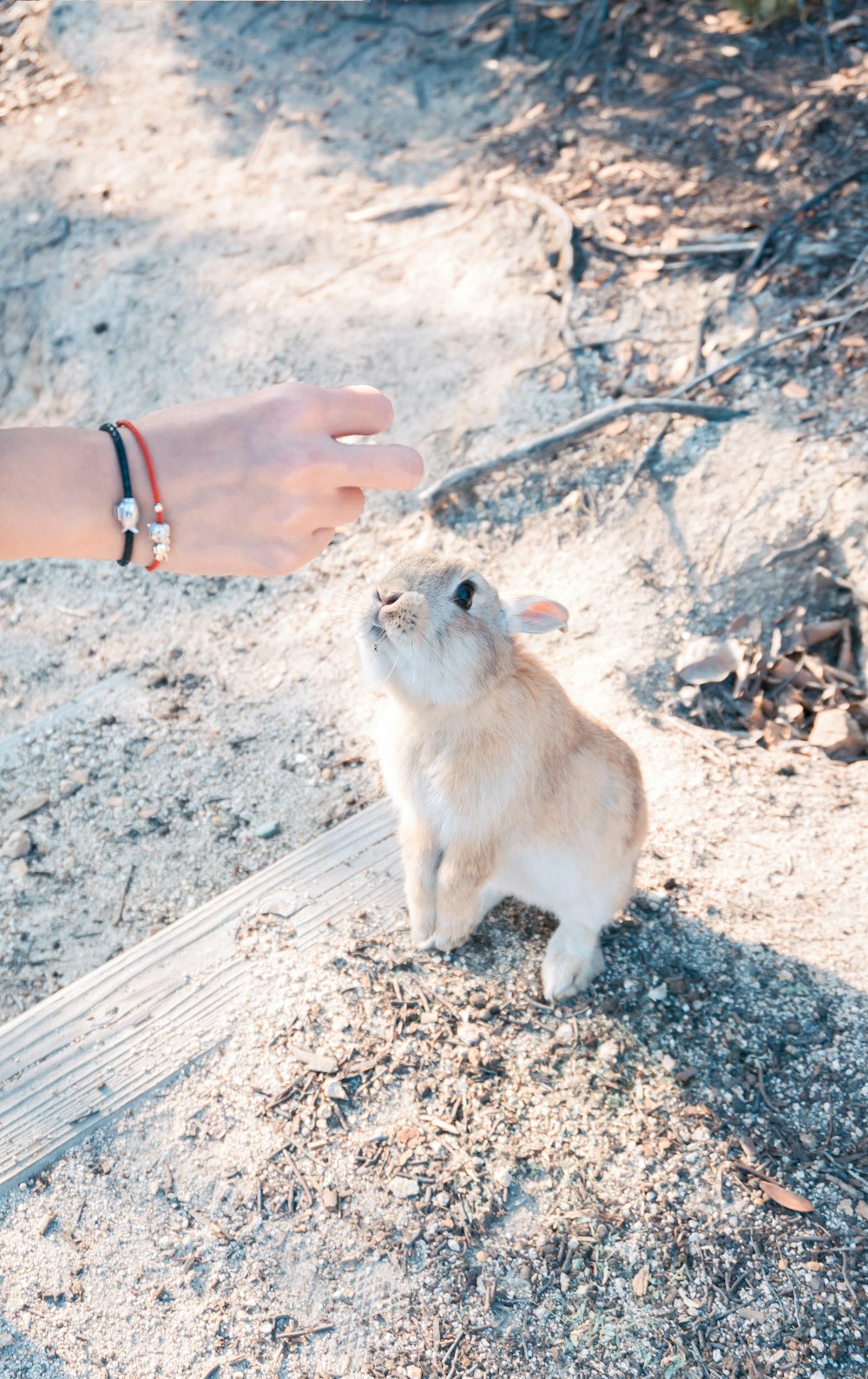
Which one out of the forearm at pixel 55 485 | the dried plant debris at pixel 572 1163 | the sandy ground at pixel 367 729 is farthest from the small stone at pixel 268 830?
the forearm at pixel 55 485

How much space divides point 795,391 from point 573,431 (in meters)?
1.11

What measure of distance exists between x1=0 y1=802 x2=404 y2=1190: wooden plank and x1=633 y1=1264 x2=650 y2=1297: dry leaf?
4.26 ft

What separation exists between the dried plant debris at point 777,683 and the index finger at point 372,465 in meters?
2.33

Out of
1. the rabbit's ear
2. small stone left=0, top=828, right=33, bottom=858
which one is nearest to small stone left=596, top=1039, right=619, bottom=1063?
the rabbit's ear

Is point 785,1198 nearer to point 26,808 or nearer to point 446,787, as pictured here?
point 446,787

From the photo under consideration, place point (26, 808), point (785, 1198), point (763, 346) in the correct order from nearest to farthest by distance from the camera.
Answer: point (785, 1198) → point (26, 808) → point (763, 346)

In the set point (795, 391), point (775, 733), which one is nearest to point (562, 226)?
point (795, 391)

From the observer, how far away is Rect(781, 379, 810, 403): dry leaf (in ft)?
17.0

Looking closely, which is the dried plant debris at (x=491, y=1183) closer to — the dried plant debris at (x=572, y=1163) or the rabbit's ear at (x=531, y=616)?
the dried plant debris at (x=572, y=1163)

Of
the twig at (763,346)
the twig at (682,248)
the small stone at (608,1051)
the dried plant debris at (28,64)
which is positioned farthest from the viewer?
the dried plant debris at (28,64)

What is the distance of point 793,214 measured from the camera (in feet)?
19.5

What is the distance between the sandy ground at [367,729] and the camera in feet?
9.02

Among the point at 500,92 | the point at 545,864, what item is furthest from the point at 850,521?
the point at 500,92

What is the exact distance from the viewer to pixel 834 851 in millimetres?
3771
